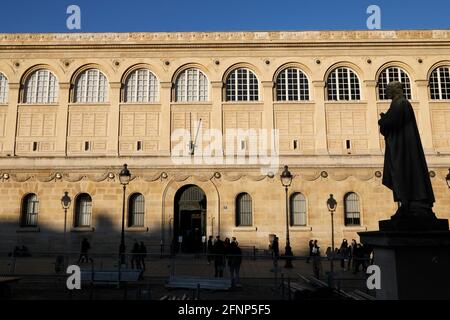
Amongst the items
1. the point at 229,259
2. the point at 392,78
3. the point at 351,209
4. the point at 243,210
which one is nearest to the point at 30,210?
the point at 243,210

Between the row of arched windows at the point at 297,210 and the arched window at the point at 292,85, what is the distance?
6.80 m

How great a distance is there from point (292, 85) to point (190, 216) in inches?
454

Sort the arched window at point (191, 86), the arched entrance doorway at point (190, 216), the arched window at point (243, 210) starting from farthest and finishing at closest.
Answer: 1. the arched window at point (191, 86)
2. the arched entrance doorway at point (190, 216)
3. the arched window at point (243, 210)

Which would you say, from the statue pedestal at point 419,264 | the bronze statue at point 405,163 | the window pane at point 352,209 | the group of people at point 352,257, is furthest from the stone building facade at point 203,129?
the statue pedestal at point 419,264

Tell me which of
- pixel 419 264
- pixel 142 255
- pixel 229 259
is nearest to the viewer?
pixel 419 264

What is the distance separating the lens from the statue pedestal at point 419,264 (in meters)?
6.69

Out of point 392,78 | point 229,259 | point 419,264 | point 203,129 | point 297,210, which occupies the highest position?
point 392,78

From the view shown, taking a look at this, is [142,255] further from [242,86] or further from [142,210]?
[242,86]

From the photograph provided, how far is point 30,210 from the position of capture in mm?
A: 28859

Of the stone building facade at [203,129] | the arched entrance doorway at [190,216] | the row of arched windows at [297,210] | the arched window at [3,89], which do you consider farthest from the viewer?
the arched window at [3,89]

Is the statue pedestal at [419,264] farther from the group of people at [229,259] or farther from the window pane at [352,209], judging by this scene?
the window pane at [352,209]

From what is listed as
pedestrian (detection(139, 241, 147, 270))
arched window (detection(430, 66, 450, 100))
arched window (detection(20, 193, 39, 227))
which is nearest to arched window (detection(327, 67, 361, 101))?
arched window (detection(430, 66, 450, 100))

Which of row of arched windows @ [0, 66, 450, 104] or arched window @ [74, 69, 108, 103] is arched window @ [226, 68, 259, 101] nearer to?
row of arched windows @ [0, 66, 450, 104]

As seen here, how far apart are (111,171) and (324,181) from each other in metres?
14.1
